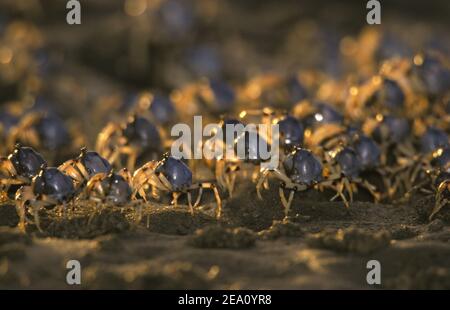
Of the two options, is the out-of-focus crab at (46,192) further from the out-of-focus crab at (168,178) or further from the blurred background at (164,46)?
the blurred background at (164,46)

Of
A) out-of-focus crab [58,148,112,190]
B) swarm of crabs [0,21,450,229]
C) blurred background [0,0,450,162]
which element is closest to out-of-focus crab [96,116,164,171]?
swarm of crabs [0,21,450,229]

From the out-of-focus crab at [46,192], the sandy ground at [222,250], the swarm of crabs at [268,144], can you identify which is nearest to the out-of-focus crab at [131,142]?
the swarm of crabs at [268,144]

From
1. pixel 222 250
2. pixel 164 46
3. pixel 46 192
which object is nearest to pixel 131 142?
pixel 46 192

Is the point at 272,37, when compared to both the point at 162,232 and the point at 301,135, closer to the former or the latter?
the point at 301,135

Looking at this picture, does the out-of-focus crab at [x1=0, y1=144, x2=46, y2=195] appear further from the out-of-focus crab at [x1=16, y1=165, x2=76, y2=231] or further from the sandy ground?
the out-of-focus crab at [x1=16, y1=165, x2=76, y2=231]
